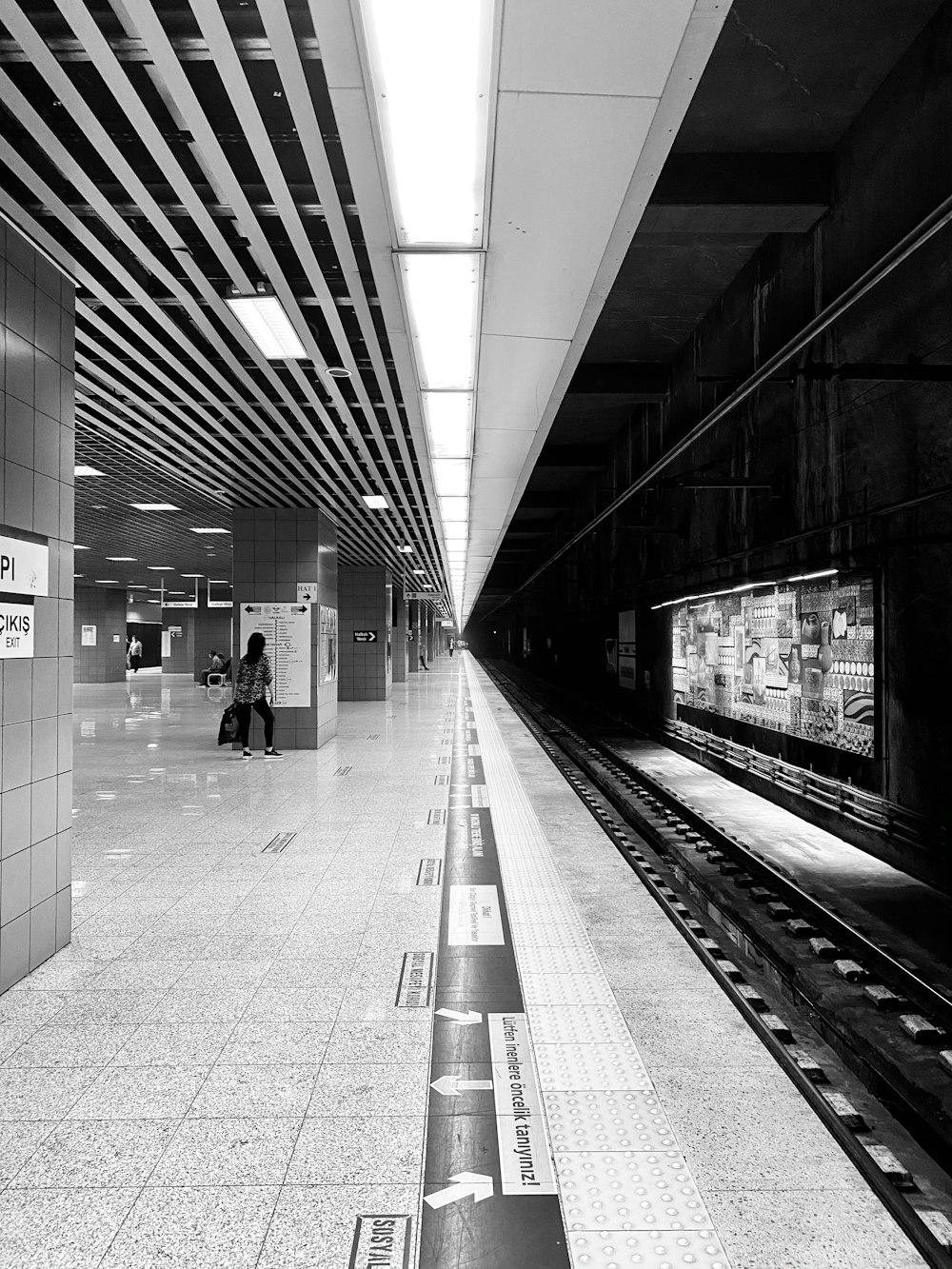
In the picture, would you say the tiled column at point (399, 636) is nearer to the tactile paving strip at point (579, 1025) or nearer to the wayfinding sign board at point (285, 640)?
the wayfinding sign board at point (285, 640)

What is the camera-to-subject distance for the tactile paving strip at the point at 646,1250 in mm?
1814

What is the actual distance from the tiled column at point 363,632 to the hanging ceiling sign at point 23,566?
15238 millimetres

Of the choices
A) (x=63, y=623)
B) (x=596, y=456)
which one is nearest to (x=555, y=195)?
(x=63, y=623)

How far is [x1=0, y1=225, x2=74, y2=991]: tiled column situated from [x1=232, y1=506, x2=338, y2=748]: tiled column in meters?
6.83

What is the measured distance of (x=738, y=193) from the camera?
18.7 feet

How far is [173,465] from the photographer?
8.16 meters

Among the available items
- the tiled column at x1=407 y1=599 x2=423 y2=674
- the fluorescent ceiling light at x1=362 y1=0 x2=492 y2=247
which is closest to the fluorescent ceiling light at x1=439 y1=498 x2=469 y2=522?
the fluorescent ceiling light at x1=362 y1=0 x2=492 y2=247

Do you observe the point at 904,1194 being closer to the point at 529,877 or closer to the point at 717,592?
the point at 529,877

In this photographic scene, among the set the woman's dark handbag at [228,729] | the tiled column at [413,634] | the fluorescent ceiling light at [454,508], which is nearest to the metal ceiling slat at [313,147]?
the fluorescent ceiling light at [454,508]

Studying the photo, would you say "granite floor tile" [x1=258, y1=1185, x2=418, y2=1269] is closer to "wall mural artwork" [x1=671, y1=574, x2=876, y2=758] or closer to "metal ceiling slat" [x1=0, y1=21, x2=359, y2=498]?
"metal ceiling slat" [x1=0, y1=21, x2=359, y2=498]

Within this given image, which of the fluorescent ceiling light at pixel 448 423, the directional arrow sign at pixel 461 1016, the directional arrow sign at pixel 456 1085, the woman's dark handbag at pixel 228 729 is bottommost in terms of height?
the directional arrow sign at pixel 461 1016

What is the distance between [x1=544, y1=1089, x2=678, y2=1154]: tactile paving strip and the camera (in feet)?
7.34

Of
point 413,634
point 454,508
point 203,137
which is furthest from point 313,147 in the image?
point 413,634

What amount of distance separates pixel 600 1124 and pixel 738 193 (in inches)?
230
